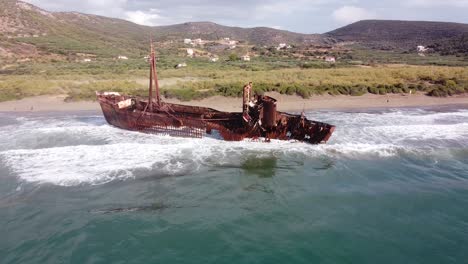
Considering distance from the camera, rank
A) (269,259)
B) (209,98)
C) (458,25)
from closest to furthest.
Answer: (269,259) < (209,98) < (458,25)

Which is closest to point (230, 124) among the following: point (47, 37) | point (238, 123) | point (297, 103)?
point (238, 123)

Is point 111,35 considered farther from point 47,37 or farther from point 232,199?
point 232,199

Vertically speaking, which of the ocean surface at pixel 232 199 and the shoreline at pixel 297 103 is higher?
the shoreline at pixel 297 103

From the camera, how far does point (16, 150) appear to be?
652 inches

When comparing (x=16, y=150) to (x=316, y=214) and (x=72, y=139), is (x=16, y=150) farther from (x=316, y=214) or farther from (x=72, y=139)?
(x=316, y=214)

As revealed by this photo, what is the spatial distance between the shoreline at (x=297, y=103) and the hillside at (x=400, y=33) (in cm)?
11043

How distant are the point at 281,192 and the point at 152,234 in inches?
190

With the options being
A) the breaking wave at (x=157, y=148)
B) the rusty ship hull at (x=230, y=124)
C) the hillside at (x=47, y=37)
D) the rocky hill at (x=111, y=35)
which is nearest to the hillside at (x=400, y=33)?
the rocky hill at (x=111, y=35)

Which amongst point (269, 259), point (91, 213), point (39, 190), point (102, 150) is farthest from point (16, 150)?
point (269, 259)

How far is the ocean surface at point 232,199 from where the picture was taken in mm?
8938

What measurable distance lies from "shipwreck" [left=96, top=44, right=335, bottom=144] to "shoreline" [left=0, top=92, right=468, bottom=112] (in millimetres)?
8644

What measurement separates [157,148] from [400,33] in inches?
6694

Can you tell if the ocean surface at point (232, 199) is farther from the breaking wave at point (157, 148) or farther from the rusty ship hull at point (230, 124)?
the rusty ship hull at point (230, 124)

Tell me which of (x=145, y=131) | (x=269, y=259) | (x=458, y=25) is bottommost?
(x=269, y=259)
